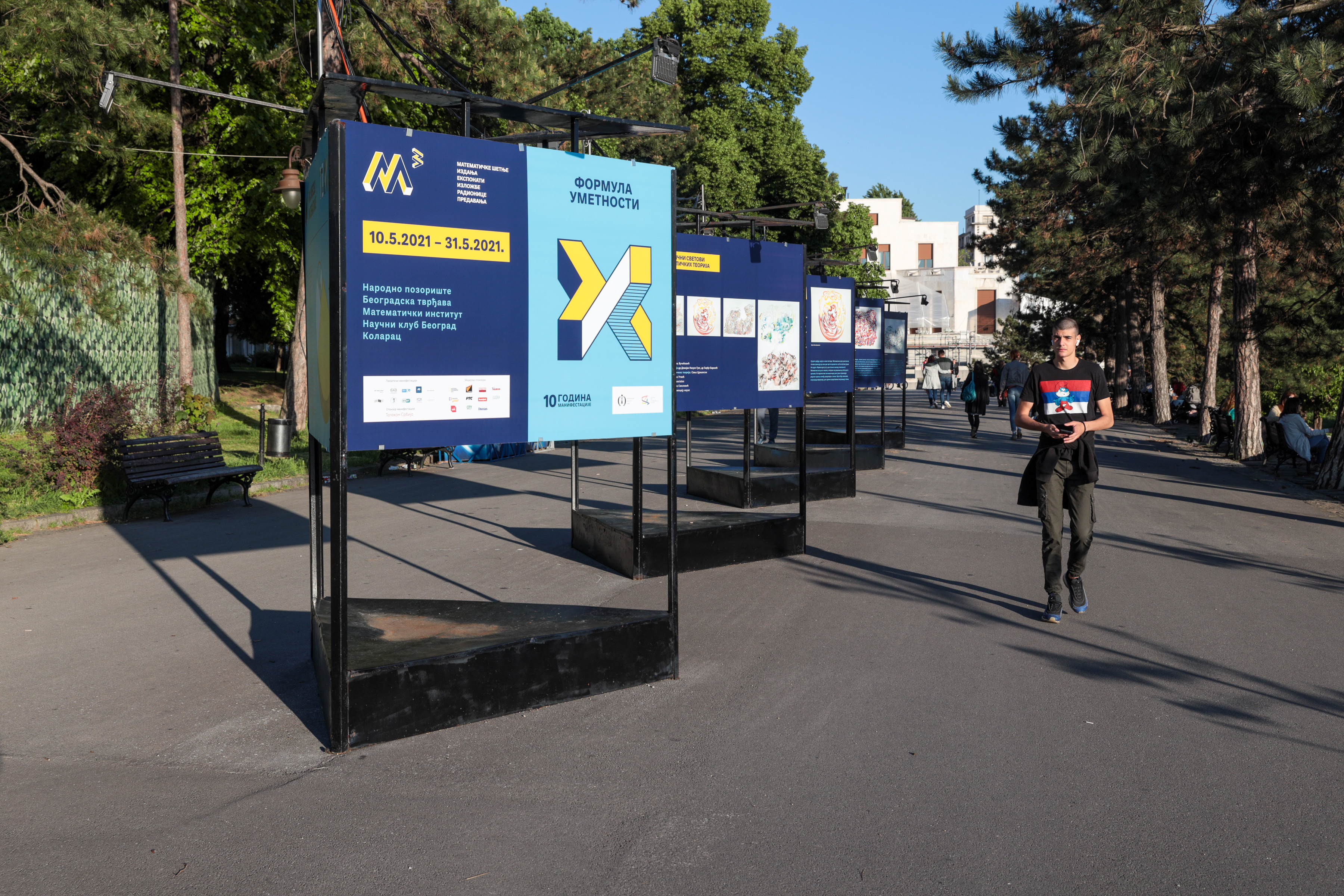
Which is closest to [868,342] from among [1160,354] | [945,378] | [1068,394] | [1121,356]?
[1068,394]

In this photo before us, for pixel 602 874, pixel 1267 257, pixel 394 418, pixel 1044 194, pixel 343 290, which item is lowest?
pixel 602 874

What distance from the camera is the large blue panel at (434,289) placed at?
439 centimetres

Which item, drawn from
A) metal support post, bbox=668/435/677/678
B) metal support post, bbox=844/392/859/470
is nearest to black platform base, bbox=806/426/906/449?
metal support post, bbox=844/392/859/470

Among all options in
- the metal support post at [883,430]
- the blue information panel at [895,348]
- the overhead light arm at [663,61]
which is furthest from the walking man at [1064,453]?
the blue information panel at [895,348]

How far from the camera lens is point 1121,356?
34.5 metres

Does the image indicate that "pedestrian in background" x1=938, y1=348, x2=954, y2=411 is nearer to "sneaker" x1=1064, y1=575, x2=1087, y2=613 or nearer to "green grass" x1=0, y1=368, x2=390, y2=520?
"green grass" x1=0, y1=368, x2=390, y2=520

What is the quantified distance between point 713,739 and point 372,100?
1848 centimetres

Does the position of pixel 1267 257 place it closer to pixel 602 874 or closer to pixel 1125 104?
pixel 1125 104

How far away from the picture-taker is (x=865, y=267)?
4847 centimetres

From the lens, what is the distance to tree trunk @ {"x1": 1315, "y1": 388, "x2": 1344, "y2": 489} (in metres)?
12.9

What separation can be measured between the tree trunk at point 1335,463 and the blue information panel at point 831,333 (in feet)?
21.1

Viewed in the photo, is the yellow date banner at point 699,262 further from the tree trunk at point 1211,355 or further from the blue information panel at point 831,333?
the tree trunk at point 1211,355

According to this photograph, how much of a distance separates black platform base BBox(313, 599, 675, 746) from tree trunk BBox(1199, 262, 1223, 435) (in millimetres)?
19945

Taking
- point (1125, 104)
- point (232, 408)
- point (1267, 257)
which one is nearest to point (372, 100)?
point (232, 408)
